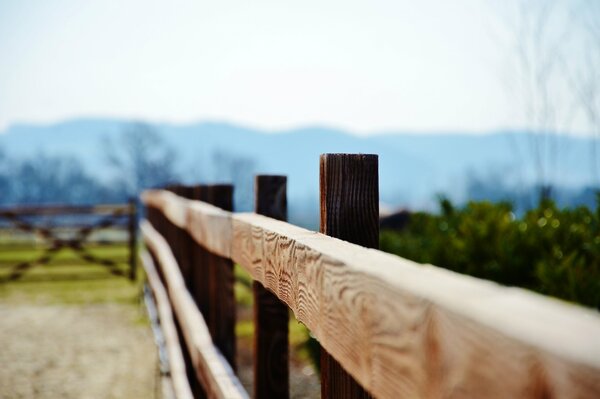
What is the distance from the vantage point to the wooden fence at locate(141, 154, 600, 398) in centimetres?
65

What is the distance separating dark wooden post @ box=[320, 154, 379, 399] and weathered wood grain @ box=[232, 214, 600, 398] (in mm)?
140

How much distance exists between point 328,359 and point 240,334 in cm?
581

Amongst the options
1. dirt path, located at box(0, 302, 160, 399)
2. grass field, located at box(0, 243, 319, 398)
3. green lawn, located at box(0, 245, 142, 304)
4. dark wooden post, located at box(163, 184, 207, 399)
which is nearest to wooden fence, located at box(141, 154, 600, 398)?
dark wooden post, located at box(163, 184, 207, 399)

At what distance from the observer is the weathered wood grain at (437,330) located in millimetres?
632

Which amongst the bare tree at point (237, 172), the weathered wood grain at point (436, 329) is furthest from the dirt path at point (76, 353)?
the bare tree at point (237, 172)

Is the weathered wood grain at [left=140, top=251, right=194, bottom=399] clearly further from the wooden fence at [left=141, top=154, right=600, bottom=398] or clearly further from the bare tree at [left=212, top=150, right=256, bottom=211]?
the bare tree at [left=212, top=150, right=256, bottom=211]

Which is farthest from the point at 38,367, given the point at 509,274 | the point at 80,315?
the point at 509,274

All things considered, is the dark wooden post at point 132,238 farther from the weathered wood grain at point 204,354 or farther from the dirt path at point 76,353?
the weathered wood grain at point 204,354

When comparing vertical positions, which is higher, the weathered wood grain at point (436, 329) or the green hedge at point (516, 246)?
the weathered wood grain at point (436, 329)

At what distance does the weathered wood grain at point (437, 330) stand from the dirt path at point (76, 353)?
436 cm

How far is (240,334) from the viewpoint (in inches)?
283

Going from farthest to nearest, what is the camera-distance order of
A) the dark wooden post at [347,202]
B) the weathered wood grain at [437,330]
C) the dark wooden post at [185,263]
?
1. the dark wooden post at [185,263]
2. the dark wooden post at [347,202]
3. the weathered wood grain at [437,330]

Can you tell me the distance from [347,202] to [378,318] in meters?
0.63

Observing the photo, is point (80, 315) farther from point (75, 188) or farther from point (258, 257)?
point (75, 188)
